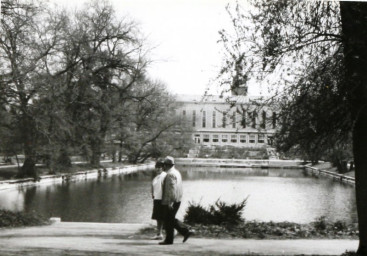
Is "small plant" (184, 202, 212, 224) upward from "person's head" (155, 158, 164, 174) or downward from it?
downward

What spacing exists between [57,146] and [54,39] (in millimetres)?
5502

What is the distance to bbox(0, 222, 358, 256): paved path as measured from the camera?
720 cm

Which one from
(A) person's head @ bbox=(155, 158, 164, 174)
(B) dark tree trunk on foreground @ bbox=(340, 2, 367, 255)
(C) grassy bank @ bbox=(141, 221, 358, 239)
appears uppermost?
(B) dark tree trunk on foreground @ bbox=(340, 2, 367, 255)

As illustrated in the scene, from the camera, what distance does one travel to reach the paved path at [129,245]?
7203 millimetres

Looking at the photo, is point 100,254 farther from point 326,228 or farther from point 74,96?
point 74,96

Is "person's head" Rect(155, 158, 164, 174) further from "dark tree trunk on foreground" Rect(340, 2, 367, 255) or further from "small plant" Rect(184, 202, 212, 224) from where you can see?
"dark tree trunk on foreground" Rect(340, 2, 367, 255)

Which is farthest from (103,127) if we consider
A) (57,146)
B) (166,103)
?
(166,103)

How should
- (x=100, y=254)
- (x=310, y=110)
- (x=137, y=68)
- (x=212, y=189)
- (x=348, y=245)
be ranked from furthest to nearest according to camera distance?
(x=137, y=68), (x=212, y=189), (x=348, y=245), (x=310, y=110), (x=100, y=254)

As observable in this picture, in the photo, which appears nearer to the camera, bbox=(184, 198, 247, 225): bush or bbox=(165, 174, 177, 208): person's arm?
bbox=(165, 174, 177, 208): person's arm

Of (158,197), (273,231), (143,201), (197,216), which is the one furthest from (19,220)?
(143,201)

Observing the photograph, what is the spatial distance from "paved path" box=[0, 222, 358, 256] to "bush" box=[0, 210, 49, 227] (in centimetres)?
86

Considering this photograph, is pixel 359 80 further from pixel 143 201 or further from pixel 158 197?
pixel 143 201

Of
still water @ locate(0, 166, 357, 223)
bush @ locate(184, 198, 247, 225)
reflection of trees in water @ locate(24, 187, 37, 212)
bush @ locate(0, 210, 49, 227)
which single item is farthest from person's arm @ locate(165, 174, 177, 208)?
reflection of trees in water @ locate(24, 187, 37, 212)

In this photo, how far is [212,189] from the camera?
1196 inches
